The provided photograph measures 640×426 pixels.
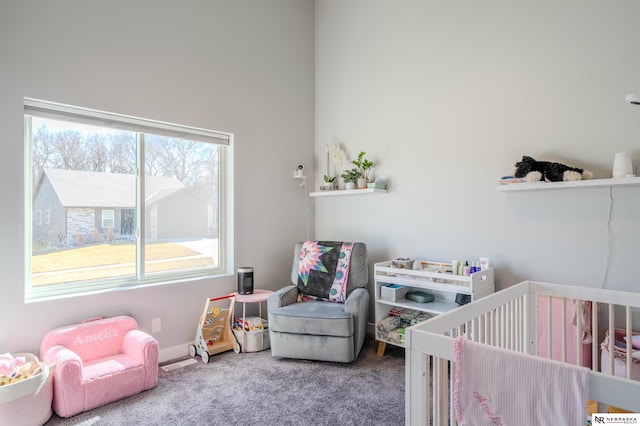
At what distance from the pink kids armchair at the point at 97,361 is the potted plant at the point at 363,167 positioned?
2.15 metres

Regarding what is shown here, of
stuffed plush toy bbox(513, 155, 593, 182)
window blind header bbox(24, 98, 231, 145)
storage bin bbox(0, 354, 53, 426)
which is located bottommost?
storage bin bbox(0, 354, 53, 426)

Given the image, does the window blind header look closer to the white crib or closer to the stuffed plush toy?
the stuffed plush toy

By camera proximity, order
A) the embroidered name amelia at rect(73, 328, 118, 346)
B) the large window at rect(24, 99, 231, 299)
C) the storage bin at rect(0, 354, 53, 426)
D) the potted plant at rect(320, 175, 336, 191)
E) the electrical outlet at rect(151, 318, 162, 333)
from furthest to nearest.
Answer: the potted plant at rect(320, 175, 336, 191), the electrical outlet at rect(151, 318, 162, 333), the large window at rect(24, 99, 231, 299), the embroidered name amelia at rect(73, 328, 118, 346), the storage bin at rect(0, 354, 53, 426)

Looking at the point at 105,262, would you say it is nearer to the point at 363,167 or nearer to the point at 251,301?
the point at 251,301

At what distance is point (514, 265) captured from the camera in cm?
267

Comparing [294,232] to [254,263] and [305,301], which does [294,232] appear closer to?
[254,263]

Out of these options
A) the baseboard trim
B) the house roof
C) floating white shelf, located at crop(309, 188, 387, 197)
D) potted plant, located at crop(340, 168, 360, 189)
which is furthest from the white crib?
the house roof

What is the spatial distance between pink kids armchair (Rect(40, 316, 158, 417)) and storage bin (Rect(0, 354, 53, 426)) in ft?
0.19

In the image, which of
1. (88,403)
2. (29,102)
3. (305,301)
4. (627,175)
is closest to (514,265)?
(627,175)

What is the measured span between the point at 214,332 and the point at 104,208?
51.9 inches

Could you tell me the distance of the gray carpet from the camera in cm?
→ 209

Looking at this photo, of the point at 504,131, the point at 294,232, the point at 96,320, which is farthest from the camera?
the point at 294,232

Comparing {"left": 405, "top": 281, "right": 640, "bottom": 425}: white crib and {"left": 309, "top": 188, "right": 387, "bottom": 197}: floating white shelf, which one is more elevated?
{"left": 309, "top": 188, "right": 387, "bottom": 197}: floating white shelf

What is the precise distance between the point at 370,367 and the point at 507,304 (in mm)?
1281
